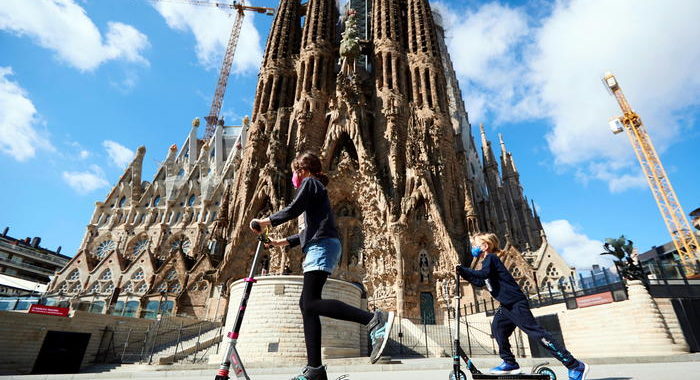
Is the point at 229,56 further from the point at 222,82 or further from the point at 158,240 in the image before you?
the point at 158,240

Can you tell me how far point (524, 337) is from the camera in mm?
13336

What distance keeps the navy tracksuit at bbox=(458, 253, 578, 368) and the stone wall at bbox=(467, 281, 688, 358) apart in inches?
364

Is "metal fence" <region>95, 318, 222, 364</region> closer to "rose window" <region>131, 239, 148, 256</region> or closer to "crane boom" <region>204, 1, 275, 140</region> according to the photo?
"rose window" <region>131, 239, 148, 256</region>

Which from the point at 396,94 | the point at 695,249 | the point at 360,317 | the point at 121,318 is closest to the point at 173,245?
the point at 121,318

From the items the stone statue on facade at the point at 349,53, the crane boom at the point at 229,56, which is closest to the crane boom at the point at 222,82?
the crane boom at the point at 229,56

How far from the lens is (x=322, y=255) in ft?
8.77

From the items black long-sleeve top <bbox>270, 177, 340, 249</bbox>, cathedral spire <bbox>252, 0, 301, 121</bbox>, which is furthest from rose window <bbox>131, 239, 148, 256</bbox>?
black long-sleeve top <bbox>270, 177, 340, 249</bbox>

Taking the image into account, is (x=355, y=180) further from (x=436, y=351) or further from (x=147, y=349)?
(x=147, y=349)

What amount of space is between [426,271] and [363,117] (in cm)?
1340

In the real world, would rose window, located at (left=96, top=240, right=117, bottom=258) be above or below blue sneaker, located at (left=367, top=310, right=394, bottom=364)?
above

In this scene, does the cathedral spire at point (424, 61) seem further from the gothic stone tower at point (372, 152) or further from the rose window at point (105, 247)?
the rose window at point (105, 247)

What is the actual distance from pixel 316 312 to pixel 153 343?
1467 cm

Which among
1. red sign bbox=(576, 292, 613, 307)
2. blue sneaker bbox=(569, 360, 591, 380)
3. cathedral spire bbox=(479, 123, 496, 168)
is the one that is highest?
cathedral spire bbox=(479, 123, 496, 168)

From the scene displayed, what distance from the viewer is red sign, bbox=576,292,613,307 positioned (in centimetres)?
1115
